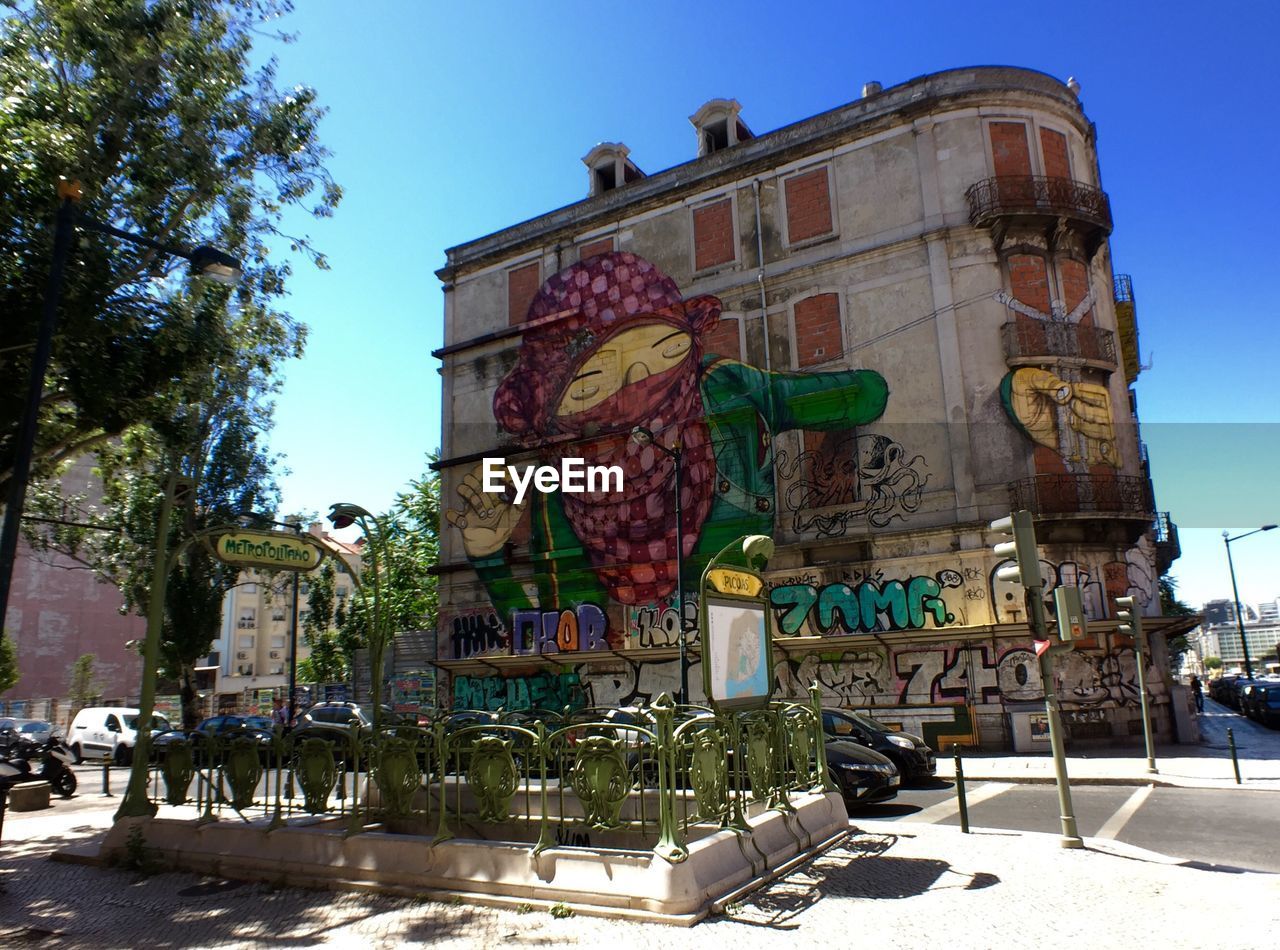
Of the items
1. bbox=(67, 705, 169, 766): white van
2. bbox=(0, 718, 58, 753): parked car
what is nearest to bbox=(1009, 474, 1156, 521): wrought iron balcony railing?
bbox=(0, 718, 58, 753): parked car

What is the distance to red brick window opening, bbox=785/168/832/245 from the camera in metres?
26.1

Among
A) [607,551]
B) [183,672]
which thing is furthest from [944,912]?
[183,672]

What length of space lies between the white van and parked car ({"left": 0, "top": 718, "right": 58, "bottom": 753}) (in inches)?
67.2

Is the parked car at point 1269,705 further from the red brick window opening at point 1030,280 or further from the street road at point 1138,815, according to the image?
the street road at point 1138,815

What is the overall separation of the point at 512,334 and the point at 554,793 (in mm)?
23302

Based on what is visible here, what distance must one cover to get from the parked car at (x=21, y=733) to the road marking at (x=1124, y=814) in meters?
24.2

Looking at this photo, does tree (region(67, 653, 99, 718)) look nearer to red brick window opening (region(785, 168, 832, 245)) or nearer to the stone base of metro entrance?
the stone base of metro entrance

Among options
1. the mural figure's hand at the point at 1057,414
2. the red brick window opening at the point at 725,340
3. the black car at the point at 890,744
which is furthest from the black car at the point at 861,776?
the red brick window opening at the point at 725,340

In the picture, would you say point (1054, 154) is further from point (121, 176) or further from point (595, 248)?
point (121, 176)

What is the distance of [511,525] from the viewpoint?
30.3m

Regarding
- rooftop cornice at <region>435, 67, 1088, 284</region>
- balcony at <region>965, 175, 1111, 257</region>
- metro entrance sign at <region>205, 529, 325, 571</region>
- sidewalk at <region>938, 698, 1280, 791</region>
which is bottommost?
sidewalk at <region>938, 698, 1280, 791</region>

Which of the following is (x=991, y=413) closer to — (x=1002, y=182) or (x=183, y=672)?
(x=1002, y=182)

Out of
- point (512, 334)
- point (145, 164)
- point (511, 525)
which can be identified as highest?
point (512, 334)

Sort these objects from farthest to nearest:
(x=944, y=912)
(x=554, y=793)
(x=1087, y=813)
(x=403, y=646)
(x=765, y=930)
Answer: (x=403, y=646)
(x=1087, y=813)
(x=554, y=793)
(x=944, y=912)
(x=765, y=930)
